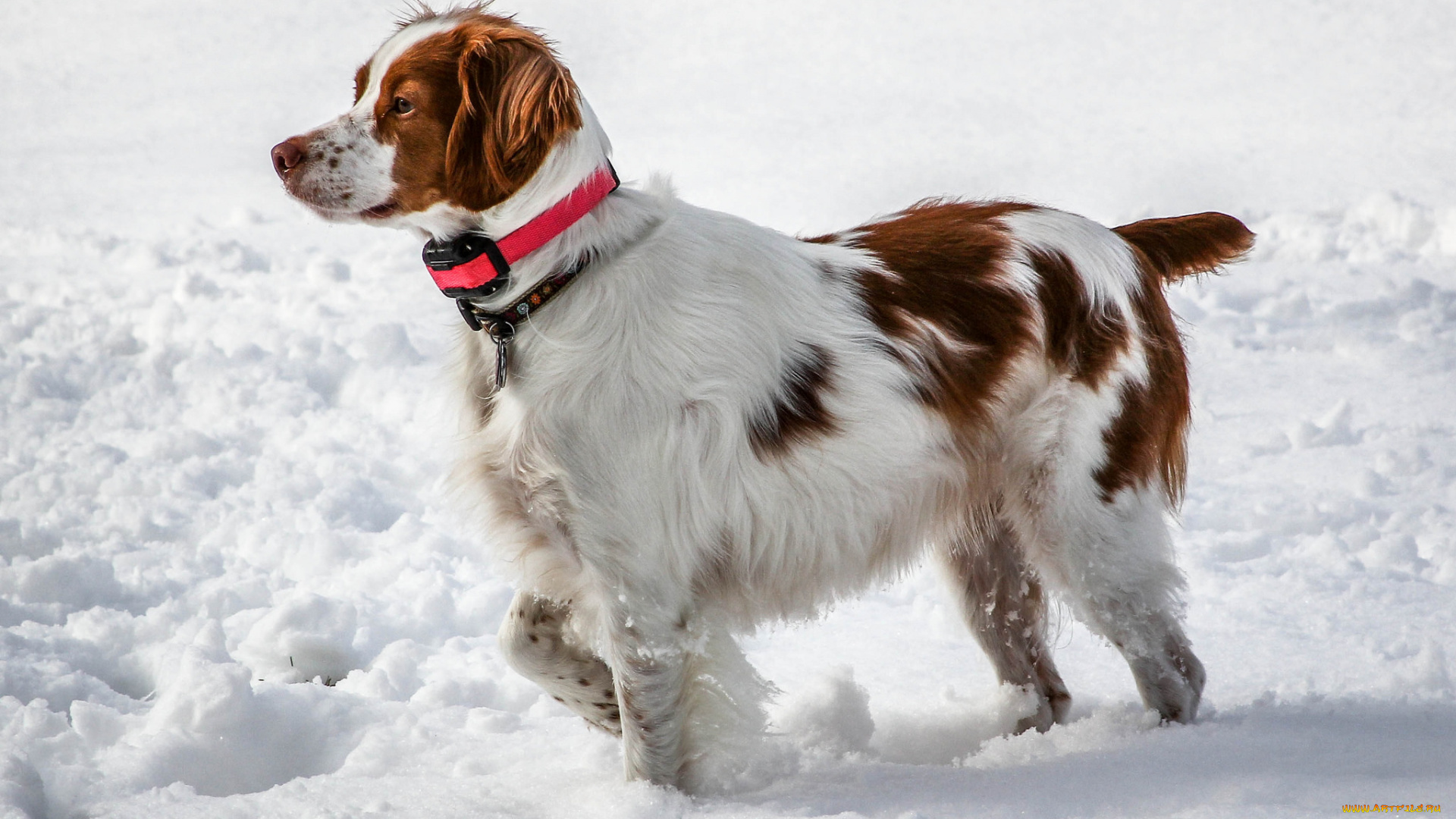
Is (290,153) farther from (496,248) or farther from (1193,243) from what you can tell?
(1193,243)

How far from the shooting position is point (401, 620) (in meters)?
3.49

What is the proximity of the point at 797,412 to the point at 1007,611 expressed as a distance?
1065mm

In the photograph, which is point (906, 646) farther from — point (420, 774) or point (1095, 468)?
point (420, 774)

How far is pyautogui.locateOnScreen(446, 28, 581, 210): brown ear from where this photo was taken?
2209 millimetres

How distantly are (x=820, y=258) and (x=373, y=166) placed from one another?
37.1 inches

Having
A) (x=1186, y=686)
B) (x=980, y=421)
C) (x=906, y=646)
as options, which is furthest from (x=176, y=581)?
(x=1186, y=686)

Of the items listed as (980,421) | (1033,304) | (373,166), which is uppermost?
(373,166)

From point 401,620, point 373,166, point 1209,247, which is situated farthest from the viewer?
point 401,620

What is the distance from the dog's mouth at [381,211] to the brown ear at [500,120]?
11 centimetres

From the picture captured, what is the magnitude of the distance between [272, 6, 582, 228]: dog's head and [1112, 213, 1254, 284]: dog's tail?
1.53 m

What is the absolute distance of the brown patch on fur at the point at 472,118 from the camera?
7.26 feet

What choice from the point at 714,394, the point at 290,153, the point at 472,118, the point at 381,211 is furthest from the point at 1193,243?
the point at 290,153

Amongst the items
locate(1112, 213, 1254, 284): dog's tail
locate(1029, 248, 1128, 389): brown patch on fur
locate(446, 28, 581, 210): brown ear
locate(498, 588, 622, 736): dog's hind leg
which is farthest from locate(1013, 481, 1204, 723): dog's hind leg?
locate(446, 28, 581, 210): brown ear

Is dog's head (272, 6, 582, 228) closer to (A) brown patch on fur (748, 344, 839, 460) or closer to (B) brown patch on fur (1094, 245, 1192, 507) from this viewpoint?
(A) brown patch on fur (748, 344, 839, 460)
